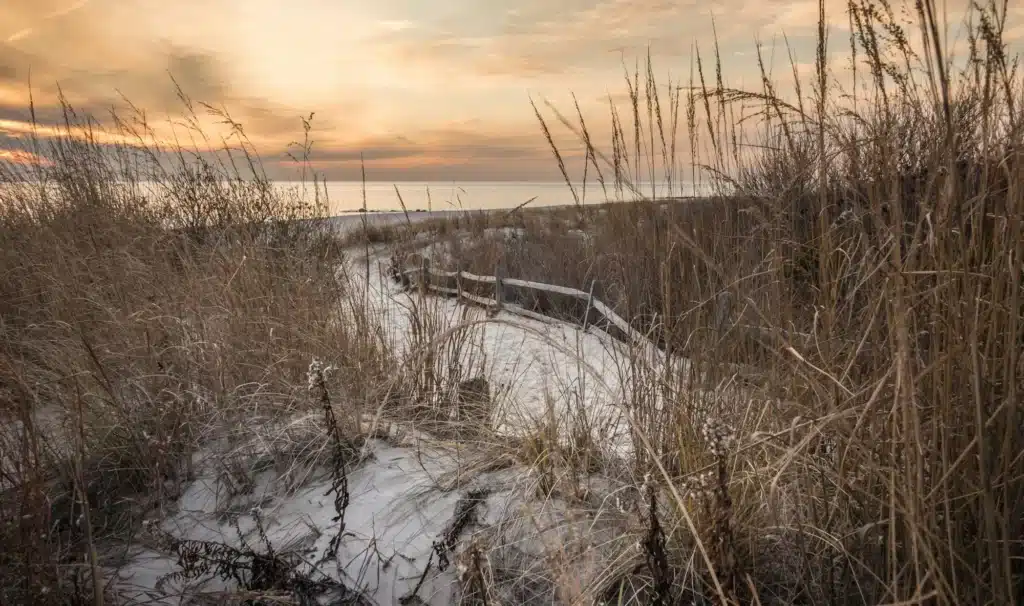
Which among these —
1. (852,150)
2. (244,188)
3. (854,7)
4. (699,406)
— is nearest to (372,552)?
(699,406)

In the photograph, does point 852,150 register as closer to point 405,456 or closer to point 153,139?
point 405,456

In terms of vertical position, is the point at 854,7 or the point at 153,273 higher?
the point at 854,7

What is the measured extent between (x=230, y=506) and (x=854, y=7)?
2.61 metres

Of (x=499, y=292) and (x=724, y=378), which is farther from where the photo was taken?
(x=499, y=292)

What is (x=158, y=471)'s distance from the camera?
7.70 feet

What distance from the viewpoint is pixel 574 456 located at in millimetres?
2285

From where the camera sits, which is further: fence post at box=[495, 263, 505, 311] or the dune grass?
fence post at box=[495, 263, 505, 311]

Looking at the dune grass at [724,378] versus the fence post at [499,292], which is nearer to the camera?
the dune grass at [724,378]

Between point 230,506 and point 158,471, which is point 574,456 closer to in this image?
point 230,506

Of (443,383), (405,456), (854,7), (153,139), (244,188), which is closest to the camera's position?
(854,7)

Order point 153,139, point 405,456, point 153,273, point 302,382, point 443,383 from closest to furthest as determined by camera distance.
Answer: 1. point 405,456
2. point 302,382
3. point 443,383
4. point 153,273
5. point 153,139

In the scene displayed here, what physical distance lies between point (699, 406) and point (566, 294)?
4.25 metres

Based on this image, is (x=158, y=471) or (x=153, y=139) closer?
(x=158, y=471)

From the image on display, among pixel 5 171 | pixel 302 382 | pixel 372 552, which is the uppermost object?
pixel 5 171
